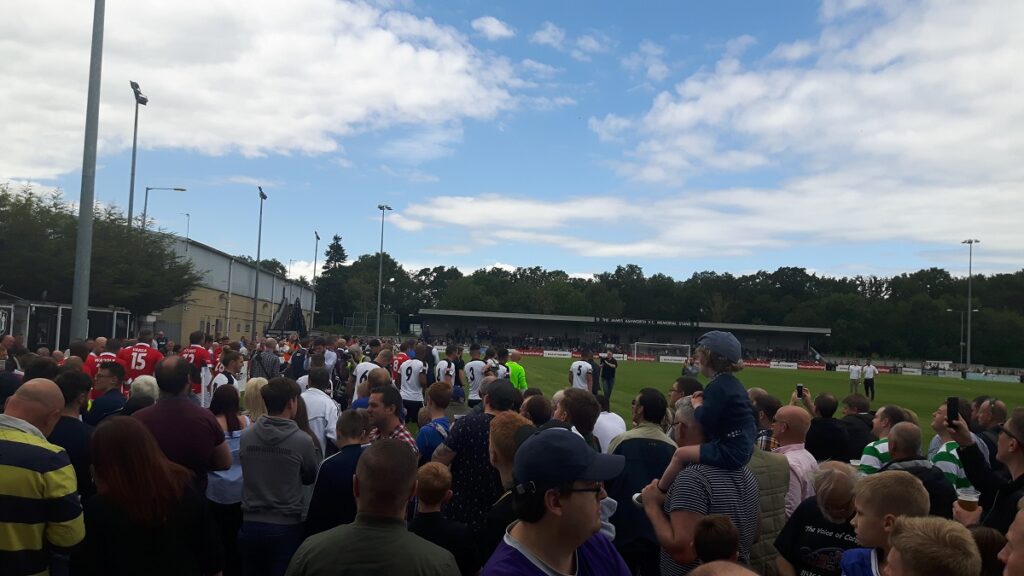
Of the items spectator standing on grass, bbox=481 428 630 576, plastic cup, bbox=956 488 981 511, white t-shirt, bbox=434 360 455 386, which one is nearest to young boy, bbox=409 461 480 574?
spectator standing on grass, bbox=481 428 630 576

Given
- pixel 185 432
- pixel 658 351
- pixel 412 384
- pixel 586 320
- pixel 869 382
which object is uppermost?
pixel 586 320

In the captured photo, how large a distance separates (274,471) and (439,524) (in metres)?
1.63

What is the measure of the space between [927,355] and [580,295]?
180 feet

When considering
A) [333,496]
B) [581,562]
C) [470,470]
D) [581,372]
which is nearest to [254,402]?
[333,496]

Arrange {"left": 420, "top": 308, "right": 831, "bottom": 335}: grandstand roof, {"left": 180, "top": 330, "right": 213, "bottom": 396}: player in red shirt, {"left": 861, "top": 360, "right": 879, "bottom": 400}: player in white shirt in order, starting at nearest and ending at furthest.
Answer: {"left": 180, "top": 330, "right": 213, "bottom": 396}: player in red shirt → {"left": 861, "top": 360, "right": 879, "bottom": 400}: player in white shirt → {"left": 420, "top": 308, "right": 831, "bottom": 335}: grandstand roof

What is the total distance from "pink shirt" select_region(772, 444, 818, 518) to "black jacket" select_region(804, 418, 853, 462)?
0.38 meters

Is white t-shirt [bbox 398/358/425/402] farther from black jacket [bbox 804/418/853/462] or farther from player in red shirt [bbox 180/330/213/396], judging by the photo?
black jacket [bbox 804/418/853/462]

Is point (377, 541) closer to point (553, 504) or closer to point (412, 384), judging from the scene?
point (553, 504)

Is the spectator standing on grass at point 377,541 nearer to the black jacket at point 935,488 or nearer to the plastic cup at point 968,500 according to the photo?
the plastic cup at point 968,500

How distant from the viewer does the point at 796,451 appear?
5.75 meters

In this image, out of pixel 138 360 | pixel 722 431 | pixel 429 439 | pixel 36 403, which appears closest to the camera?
pixel 722 431

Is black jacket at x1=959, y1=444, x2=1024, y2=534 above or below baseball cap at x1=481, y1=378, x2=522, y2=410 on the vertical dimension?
below

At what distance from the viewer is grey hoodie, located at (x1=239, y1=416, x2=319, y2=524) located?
5.20 metres

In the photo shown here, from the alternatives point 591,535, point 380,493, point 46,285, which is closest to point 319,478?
point 380,493
